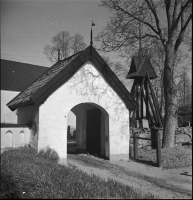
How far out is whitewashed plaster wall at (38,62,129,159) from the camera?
222 inches

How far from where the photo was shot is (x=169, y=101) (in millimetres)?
1589

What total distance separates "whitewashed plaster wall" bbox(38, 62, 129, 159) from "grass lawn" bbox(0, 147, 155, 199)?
3.79 feet

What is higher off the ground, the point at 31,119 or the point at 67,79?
the point at 67,79

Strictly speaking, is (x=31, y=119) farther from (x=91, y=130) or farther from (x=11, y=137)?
(x=91, y=130)

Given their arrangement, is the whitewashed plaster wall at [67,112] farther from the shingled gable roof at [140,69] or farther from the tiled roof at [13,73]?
the shingled gable roof at [140,69]

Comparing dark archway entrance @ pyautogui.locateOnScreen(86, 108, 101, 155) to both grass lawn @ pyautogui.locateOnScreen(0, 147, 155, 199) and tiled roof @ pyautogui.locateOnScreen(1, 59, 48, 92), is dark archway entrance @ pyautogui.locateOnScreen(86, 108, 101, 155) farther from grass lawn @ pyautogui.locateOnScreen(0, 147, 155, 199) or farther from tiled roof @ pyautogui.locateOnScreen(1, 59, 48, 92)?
tiled roof @ pyautogui.locateOnScreen(1, 59, 48, 92)

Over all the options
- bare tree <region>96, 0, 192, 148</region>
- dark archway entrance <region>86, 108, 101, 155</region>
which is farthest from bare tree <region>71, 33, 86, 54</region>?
dark archway entrance <region>86, 108, 101, 155</region>

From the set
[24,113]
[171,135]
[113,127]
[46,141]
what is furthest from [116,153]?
[171,135]

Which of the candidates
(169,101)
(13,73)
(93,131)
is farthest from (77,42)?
(93,131)

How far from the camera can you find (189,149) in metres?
1.38

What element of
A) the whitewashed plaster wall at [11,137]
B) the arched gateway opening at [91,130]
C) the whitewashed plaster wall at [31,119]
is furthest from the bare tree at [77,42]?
the arched gateway opening at [91,130]

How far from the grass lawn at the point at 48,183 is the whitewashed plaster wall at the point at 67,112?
1.16 metres

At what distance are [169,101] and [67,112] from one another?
4.71 metres

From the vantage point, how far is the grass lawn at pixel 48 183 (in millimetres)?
1659
